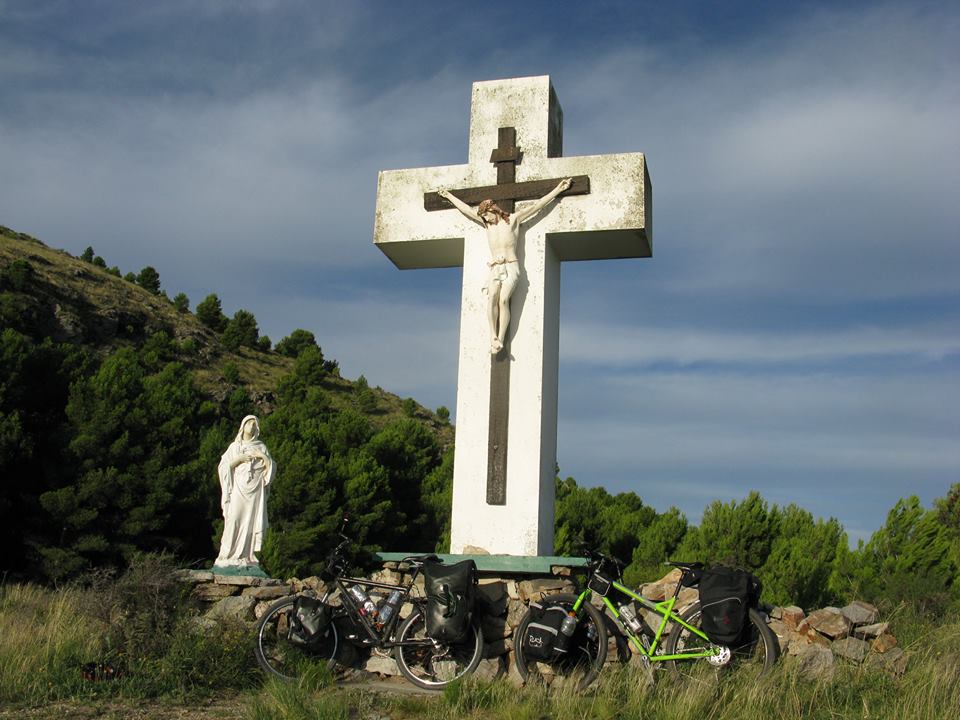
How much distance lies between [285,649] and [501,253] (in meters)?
3.45

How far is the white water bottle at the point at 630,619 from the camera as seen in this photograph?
5793mm

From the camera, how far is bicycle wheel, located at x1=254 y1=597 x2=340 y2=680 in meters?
6.04

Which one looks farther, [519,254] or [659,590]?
[519,254]

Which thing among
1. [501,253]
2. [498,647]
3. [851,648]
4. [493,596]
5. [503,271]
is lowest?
[498,647]

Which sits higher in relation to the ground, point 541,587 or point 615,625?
point 541,587

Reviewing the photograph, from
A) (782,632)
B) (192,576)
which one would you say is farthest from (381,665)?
(782,632)

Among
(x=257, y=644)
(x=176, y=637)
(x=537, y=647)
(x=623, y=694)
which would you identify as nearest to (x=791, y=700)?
(x=623, y=694)

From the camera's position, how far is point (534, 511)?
684cm

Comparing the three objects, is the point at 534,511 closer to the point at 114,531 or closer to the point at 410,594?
the point at 410,594

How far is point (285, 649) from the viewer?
624 centimetres

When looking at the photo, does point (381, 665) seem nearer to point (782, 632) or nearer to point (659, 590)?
point (659, 590)

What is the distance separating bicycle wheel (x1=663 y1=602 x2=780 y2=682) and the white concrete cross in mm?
1446

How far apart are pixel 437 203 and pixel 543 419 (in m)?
2.14

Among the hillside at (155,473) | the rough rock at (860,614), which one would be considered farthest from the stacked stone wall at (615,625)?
the hillside at (155,473)
